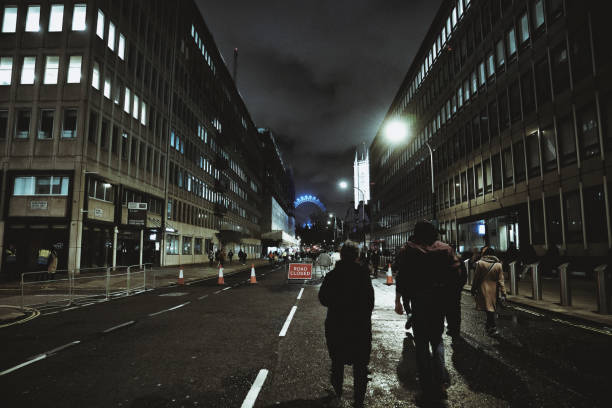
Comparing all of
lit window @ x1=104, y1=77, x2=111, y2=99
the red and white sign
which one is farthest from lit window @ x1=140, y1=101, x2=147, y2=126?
the red and white sign

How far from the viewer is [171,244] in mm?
39719

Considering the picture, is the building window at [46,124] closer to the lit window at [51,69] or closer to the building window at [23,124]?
the building window at [23,124]

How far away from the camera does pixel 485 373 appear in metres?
5.26

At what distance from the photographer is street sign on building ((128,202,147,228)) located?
Result: 28.7 metres

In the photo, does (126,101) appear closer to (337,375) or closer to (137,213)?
(137,213)

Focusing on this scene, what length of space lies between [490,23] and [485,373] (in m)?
30.4

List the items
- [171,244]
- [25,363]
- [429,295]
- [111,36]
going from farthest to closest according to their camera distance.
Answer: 1. [171,244]
2. [111,36]
3. [25,363]
4. [429,295]

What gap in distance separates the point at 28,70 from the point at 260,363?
2935 cm

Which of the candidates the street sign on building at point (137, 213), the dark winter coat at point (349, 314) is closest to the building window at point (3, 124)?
the street sign on building at point (137, 213)

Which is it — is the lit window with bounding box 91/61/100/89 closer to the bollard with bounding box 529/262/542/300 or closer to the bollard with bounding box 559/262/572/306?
the bollard with bounding box 529/262/542/300

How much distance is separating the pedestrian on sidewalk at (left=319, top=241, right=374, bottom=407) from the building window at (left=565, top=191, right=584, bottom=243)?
20190 mm

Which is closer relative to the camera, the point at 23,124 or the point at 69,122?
the point at 23,124


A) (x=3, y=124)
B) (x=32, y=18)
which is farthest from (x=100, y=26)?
(x=3, y=124)

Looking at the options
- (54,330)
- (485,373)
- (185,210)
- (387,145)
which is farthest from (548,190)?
(387,145)
